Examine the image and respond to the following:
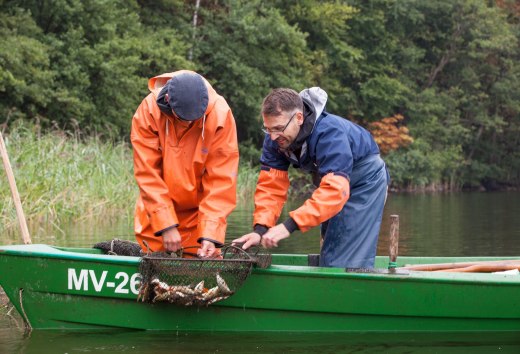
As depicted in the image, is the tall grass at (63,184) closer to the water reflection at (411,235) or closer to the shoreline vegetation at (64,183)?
the shoreline vegetation at (64,183)

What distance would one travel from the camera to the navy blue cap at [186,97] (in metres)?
6.30

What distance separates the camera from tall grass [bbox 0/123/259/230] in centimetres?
1302

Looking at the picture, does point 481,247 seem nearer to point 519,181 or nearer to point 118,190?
point 118,190

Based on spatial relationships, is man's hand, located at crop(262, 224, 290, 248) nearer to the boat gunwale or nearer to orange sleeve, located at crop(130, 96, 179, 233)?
the boat gunwale

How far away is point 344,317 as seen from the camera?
22.9 ft

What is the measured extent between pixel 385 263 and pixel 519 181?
38.3 metres

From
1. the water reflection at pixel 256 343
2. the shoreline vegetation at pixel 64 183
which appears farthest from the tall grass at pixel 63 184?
the water reflection at pixel 256 343

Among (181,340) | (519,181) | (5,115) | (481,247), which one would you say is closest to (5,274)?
(181,340)

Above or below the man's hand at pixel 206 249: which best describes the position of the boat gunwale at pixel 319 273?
below

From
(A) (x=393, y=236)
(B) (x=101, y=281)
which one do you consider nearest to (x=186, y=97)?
(B) (x=101, y=281)

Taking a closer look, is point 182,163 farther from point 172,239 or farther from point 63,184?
point 63,184

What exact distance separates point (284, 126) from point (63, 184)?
7.78 meters

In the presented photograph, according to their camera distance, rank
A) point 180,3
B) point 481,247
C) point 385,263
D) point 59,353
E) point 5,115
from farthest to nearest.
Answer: point 180,3 → point 5,115 → point 481,247 → point 385,263 → point 59,353

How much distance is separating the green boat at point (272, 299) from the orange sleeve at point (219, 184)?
17.0 inches
